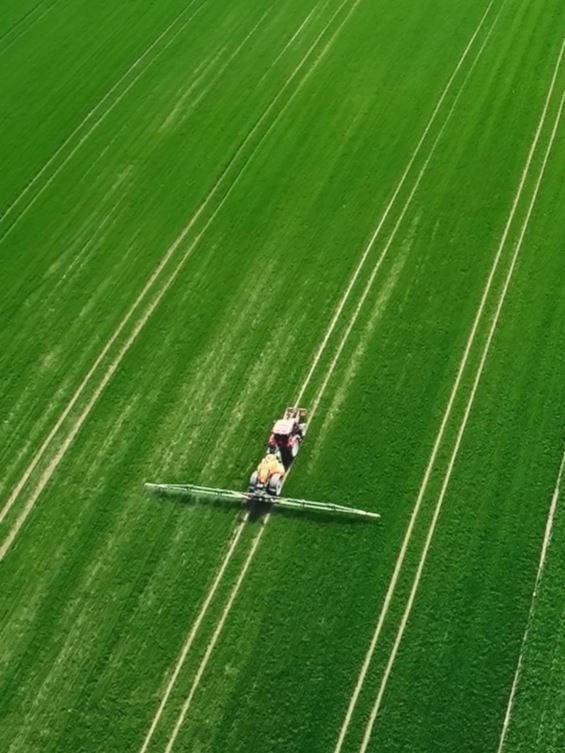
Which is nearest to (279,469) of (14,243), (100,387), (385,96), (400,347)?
(400,347)

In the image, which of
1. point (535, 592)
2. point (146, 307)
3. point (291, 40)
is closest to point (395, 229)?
point (146, 307)

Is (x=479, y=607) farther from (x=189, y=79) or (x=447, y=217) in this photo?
(x=189, y=79)

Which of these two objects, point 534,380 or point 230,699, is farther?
point 534,380

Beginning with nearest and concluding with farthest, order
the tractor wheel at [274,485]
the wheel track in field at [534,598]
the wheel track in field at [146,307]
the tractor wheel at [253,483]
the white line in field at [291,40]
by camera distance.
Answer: the wheel track in field at [534,598], the tractor wheel at [274,485], the tractor wheel at [253,483], the wheel track in field at [146,307], the white line in field at [291,40]

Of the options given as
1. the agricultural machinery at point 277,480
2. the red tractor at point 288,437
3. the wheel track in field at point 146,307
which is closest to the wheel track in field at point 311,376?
the agricultural machinery at point 277,480

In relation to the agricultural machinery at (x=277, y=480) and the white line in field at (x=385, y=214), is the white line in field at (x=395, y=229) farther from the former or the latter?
the agricultural machinery at (x=277, y=480)
